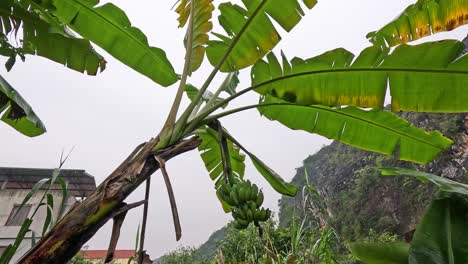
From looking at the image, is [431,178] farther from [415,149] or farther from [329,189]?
[329,189]

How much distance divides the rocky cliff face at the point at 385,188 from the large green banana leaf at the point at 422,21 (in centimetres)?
855

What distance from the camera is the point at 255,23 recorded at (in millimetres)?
1701

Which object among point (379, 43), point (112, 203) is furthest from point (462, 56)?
point (112, 203)

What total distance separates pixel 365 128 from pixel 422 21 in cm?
65

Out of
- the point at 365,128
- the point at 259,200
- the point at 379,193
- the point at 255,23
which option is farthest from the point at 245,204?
the point at 379,193

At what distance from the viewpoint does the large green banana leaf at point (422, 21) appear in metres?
1.66

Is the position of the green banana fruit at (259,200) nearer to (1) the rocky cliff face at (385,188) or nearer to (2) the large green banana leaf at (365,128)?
(2) the large green banana leaf at (365,128)

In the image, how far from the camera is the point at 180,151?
4.09 ft

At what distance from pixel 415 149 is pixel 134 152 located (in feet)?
5.61

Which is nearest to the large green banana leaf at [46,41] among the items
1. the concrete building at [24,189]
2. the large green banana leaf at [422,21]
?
the large green banana leaf at [422,21]

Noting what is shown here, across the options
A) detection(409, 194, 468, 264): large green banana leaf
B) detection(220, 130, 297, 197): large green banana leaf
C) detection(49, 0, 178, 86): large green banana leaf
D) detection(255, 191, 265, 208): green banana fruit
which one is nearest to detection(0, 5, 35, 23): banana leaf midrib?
detection(49, 0, 178, 86): large green banana leaf

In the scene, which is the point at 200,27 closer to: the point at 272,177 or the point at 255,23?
the point at 255,23

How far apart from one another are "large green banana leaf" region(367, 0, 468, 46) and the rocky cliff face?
8553 millimetres

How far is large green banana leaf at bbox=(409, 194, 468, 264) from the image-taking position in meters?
1.52
